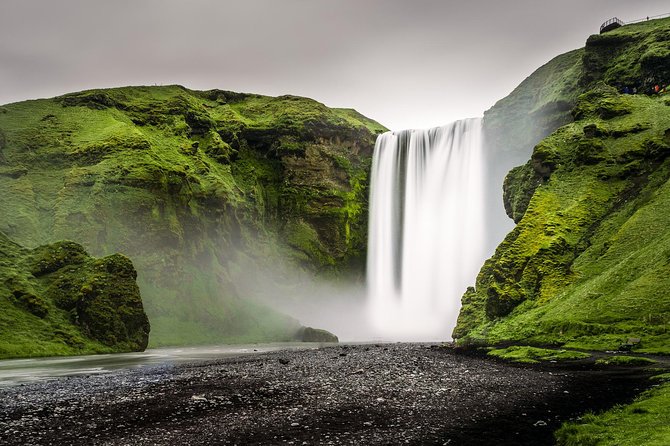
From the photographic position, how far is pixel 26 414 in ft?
70.3

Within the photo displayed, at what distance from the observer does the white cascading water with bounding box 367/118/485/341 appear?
10125 centimetres

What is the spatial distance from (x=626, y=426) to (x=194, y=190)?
348ft

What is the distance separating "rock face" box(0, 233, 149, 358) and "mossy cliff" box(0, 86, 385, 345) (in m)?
13.9

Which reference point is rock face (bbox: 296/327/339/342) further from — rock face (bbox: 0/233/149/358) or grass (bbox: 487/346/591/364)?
grass (bbox: 487/346/591/364)

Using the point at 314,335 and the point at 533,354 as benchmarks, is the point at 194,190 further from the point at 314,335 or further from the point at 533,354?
the point at 533,354

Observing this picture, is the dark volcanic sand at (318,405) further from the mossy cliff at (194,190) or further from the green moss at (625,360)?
the mossy cliff at (194,190)

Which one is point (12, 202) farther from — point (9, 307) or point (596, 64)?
point (596, 64)

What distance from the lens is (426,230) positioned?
110562 millimetres

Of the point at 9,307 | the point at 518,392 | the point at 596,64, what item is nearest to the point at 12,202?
the point at 9,307

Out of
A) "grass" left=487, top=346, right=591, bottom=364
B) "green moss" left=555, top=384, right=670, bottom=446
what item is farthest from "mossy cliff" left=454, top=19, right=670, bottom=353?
"green moss" left=555, top=384, right=670, bottom=446

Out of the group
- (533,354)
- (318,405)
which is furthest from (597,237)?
(318,405)

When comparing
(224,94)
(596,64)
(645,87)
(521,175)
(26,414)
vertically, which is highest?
(224,94)

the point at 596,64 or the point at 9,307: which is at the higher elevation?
the point at 596,64

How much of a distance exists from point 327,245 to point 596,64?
2921 inches
